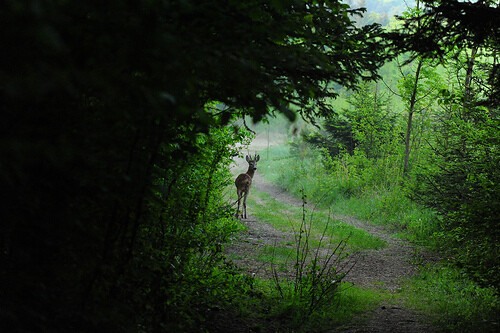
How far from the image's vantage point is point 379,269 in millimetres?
8102

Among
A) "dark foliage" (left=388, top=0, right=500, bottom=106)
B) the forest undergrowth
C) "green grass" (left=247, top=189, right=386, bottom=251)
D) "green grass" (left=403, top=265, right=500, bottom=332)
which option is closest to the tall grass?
the forest undergrowth

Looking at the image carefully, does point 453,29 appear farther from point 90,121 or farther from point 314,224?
point 314,224

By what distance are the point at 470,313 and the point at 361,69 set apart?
379 centimetres

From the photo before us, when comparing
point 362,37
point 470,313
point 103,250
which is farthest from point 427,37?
point 103,250

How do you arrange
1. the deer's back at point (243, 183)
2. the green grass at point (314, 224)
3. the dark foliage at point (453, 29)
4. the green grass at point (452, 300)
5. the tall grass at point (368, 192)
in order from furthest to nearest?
1. the deer's back at point (243, 183)
2. the tall grass at point (368, 192)
3. the green grass at point (314, 224)
4. the green grass at point (452, 300)
5. the dark foliage at point (453, 29)

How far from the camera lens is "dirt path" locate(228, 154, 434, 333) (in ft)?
15.7

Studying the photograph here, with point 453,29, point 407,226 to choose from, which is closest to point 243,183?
point 407,226

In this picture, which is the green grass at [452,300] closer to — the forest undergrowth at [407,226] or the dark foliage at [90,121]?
the forest undergrowth at [407,226]

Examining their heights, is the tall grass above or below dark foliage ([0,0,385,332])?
above

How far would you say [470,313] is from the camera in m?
4.93

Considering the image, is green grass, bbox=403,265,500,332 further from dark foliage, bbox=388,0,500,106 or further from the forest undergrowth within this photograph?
dark foliage, bbox=388,0,500,106

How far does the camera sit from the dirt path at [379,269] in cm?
478

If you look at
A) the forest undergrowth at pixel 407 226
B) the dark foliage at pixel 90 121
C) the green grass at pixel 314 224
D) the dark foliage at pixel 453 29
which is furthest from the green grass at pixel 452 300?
the dark foliage at pixel 90 121

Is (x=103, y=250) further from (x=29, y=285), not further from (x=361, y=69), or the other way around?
(x=361, y=69)
